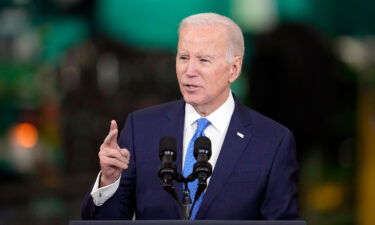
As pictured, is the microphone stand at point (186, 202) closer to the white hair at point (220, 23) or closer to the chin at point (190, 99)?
the chin at point (190, 99)

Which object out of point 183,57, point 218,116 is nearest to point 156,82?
point 218,116

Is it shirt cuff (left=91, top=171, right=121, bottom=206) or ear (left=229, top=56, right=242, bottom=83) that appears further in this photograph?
ear (left=229, top=56, right=242, bottom=83)

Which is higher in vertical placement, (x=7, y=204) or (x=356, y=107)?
(x=356, y=107)

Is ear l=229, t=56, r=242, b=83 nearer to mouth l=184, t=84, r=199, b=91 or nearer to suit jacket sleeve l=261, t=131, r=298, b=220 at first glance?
mouth l=184, t=84, r=199, b=91

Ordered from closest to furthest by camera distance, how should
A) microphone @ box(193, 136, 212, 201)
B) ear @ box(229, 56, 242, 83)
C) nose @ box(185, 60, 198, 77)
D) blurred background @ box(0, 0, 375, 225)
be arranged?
microphone @ box(193, 136, 212, 201), nose @ box(185, 60, 198, 77), ear @ box(229, 56, 242, 83), blurred background @ box(0, 0, 375, 225)

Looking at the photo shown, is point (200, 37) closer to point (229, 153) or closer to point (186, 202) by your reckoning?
point (229, 153)

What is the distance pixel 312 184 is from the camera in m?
8.86

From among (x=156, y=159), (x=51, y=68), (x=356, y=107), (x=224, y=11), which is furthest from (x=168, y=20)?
(x=156, y=159)

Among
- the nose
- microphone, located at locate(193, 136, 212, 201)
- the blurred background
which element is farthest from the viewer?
the blurred background

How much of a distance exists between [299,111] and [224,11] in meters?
1.09

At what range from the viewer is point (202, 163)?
8.64 feet

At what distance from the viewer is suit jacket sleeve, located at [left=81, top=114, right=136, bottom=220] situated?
9.61 ft

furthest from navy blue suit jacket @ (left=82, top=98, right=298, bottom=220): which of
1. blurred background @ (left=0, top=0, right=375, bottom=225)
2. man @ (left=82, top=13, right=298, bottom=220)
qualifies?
blurred background @ (left=0, top=0, right=375, bottom=225)

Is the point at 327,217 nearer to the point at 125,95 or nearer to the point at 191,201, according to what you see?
the point at 125,95
